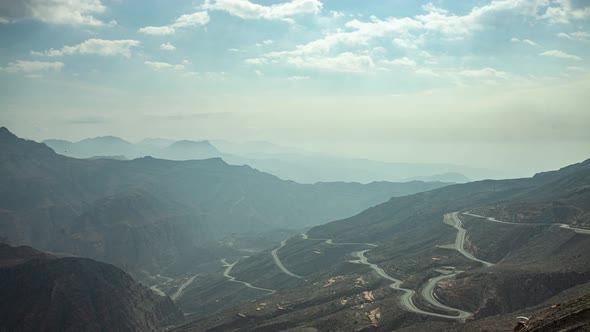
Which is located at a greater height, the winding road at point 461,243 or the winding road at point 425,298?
the winding road at point 461,243

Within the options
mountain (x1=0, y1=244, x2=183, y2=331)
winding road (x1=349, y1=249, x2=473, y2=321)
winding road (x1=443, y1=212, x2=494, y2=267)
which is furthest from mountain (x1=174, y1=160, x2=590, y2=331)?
mountain (x1=0, y1=244, x2=183, y2=331)

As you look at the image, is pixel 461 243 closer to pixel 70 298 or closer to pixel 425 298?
pixel 425 298

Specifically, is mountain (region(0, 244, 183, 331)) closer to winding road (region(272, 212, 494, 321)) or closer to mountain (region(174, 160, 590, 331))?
mountain (region(174, 160, 590, 331))

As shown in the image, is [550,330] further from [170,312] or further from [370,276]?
[170,312]

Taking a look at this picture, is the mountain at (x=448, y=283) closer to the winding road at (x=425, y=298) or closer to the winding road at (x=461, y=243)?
the winding road at (x=425, y=298)

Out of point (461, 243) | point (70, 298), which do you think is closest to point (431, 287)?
point (461, 243)

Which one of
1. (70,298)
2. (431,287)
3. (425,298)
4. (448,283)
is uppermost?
(448,283)

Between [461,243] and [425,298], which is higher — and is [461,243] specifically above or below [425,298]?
above

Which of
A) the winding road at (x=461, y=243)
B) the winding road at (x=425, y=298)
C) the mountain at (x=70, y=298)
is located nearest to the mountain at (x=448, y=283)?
the winding road at (x=425, y=298)

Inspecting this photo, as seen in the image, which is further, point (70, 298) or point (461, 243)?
point (461, 243)

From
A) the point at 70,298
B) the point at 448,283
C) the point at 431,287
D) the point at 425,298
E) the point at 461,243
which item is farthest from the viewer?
the point at 461,243
